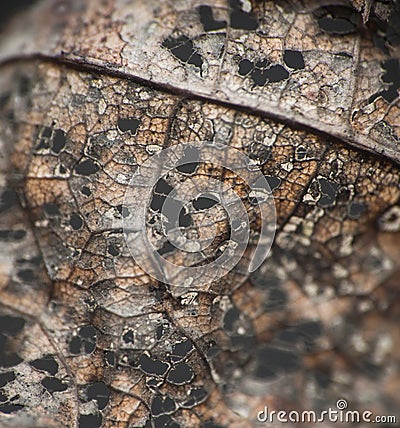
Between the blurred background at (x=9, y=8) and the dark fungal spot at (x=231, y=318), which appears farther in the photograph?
the blurred background at (x=9, y=8)

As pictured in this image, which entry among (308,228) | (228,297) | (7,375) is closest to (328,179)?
(308,228)

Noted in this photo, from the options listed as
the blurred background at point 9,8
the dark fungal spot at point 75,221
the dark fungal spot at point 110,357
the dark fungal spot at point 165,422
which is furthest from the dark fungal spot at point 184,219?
the blurred background at point 9,8

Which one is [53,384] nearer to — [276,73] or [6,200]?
[6,200]


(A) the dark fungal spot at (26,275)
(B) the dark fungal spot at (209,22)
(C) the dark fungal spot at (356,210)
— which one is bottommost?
(A) the dark fungal spot at (26,275)

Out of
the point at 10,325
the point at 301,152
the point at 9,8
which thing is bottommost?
the point at 10,325

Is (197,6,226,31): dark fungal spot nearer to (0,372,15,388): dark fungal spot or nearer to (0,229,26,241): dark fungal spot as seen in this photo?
(0,229,26,241): dark fungal spot

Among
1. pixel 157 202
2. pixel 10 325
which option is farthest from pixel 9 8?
pixel 10 325

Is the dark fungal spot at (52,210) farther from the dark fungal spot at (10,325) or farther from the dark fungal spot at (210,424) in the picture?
the dark fungal spot at (210,424)

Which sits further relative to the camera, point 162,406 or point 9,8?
point 9,8
